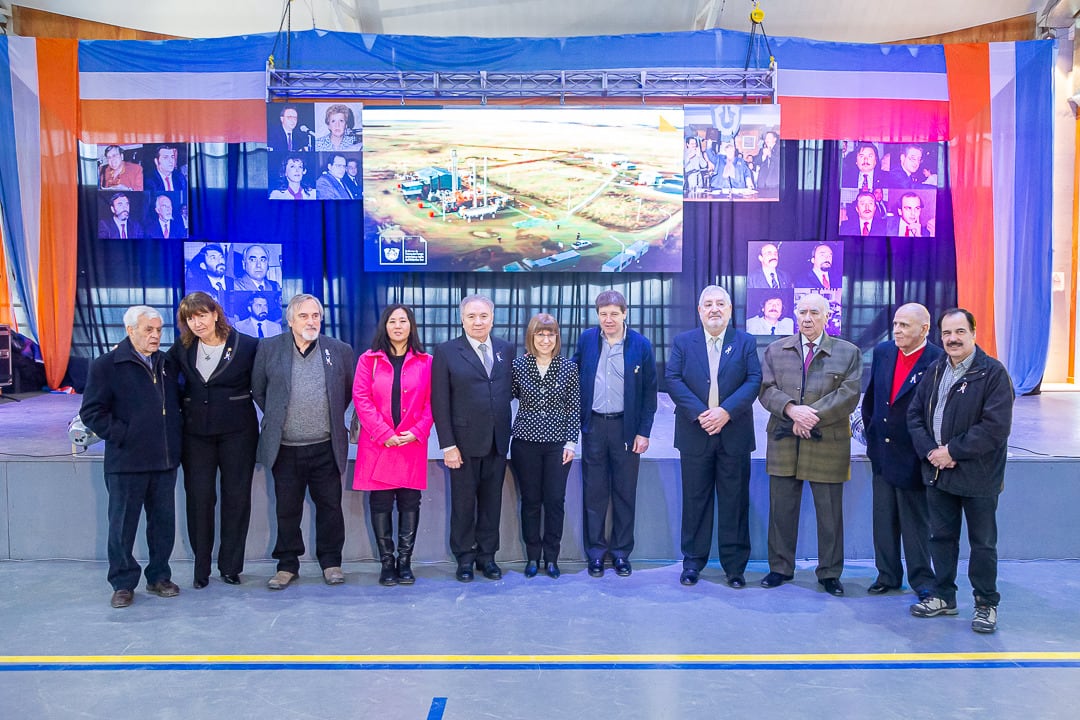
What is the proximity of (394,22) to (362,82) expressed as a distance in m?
1.33

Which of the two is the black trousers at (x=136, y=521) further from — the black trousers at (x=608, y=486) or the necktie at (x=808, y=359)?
the necktie at (x=808, y=359)

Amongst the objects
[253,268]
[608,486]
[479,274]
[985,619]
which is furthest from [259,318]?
[985,619]

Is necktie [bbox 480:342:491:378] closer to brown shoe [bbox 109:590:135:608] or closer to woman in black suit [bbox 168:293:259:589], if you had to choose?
woman in black suit [bbox 168:293:259:589]

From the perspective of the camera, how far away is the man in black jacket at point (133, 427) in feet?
11.2

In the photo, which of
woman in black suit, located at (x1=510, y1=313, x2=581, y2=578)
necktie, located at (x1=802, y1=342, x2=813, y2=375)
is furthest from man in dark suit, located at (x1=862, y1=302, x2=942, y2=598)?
woman in black suit, located at (x1=510, y1=313, x2=581, y2=578)

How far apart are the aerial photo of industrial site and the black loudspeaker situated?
11.4ft

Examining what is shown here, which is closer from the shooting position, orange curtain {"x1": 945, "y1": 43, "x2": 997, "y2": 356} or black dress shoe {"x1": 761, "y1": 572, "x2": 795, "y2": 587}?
black dress shoe {"x1": 761, "y1": 572, "x2": 795, "y2": 587}

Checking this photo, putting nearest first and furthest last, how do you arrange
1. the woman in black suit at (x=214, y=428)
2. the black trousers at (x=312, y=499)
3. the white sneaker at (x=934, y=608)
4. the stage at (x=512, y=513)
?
the white sneaker at (x=934, y=608) < the woman in black suit at (x=214, y=428) < the black trousers at (x=312, y=499) < the stage at (x=512, y=513)

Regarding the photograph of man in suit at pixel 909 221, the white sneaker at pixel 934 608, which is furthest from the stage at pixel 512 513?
the photograph of man in suit at pixel 909 221

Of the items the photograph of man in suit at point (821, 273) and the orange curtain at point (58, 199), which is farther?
the photograph of man in suit at point (821, 273)

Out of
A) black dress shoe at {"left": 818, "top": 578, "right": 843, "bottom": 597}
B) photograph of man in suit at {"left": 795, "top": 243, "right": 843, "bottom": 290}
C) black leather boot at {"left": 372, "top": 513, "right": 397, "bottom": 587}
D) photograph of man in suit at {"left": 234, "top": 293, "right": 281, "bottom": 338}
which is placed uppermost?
photograph of man in suit at {"left": 795, "top": 243, "right": 843, "bottom": 290}

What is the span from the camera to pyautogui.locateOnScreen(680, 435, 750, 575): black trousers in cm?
372

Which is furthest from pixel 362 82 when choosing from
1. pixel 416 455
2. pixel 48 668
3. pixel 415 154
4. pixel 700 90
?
pixel 48 668

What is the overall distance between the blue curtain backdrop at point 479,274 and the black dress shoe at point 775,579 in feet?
15.7
